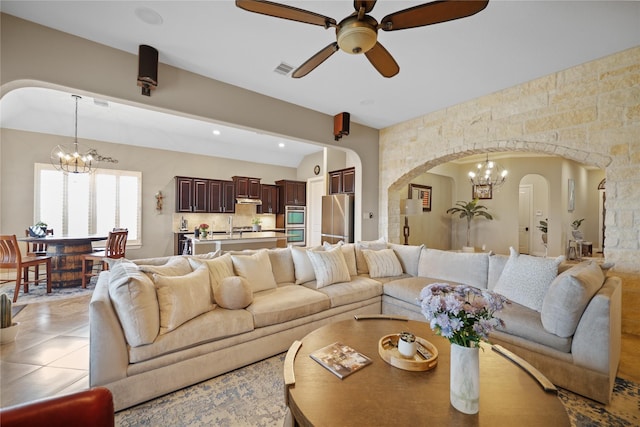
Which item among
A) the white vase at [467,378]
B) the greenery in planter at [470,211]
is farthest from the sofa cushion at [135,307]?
the greenery in planter at [470,211]

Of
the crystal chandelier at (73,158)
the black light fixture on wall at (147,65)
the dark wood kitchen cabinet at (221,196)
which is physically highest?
the black light fixture on wall at (147,65)

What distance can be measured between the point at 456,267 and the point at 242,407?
8.79ft

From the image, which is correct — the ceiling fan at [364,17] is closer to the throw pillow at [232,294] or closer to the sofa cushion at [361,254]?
the throw pillow at [232,294]

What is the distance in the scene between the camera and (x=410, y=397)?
3.96 feet

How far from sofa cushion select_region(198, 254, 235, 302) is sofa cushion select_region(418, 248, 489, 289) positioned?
2448 mm

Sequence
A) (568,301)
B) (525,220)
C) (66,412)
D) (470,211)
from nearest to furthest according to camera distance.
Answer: (66,412) → (568,301) → (470,211) → (525,220)

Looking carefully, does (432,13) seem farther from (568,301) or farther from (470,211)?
(470,211)

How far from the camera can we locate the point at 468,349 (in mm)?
1093

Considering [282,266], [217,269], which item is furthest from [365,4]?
[282,266]

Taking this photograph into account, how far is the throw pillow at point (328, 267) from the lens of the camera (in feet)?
9.99

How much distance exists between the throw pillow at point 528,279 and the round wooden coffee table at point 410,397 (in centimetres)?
113

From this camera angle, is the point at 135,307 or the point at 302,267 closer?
the point at 135,307

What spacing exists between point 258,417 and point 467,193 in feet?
27.0

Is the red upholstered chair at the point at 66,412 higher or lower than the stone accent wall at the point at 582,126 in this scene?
lower
